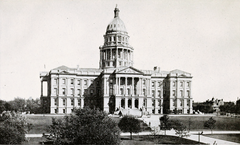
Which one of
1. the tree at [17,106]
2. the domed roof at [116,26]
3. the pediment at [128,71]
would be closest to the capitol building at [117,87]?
the pediment at [128,71]

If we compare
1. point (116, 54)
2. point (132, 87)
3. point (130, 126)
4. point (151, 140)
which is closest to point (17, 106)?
point (116, 54)

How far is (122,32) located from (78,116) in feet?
216

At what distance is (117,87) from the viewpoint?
237 ft

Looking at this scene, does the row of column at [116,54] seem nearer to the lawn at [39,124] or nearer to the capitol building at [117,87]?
the capitol building at [117,87]

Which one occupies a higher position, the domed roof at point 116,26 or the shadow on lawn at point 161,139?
the domed roof at point 116,26

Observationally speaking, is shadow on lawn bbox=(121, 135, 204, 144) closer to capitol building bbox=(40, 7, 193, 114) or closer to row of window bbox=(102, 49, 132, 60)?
capitol building bbox=(40, 7, 193, 114)

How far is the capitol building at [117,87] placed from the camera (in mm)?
72875

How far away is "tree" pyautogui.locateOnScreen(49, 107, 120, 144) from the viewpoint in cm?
2241

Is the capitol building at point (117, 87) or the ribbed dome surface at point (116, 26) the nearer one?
the capitol building at point (117, 87)

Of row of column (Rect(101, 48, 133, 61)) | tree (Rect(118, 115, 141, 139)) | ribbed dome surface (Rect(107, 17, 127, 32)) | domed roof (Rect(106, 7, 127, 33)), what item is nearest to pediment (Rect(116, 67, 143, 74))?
row of column (Rect(101, 48, 133, 61))

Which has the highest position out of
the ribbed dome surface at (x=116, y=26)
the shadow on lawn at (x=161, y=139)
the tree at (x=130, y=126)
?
the ribbed dome surface at (x=116, y=26)

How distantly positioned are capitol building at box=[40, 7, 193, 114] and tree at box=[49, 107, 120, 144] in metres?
45.2

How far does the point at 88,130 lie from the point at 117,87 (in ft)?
163

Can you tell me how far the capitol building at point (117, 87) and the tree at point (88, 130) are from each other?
45.2m
